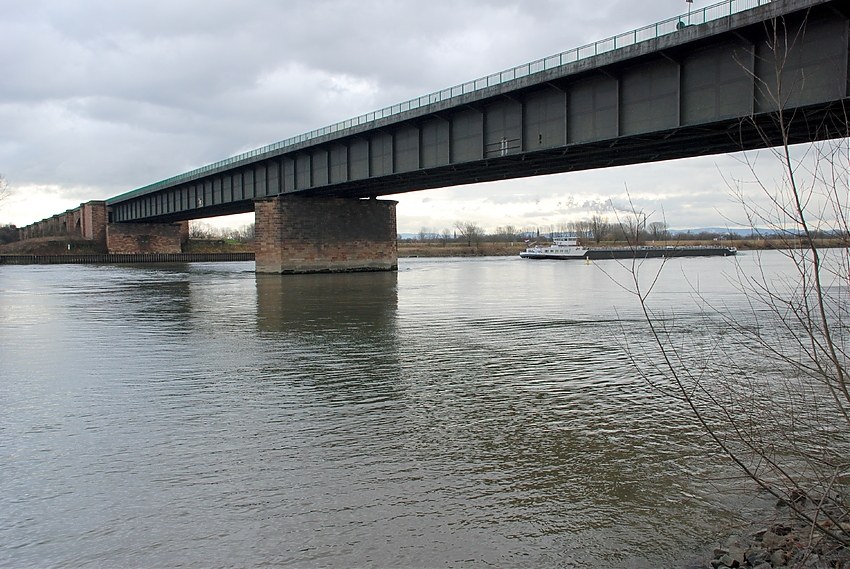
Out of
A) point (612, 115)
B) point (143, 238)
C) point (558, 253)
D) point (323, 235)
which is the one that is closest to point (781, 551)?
point (612, 115)

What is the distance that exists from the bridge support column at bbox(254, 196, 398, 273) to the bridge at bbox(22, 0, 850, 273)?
0.11 m

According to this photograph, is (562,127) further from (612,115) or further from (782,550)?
(782,550)

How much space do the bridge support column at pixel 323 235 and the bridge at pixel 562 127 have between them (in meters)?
0.11

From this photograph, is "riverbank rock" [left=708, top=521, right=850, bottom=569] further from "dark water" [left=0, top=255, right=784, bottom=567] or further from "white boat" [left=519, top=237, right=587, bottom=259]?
"white boat" [left=519, top=237, right=587, bottom=259]

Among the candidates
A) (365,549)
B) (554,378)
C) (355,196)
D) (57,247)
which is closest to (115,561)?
(365,549)

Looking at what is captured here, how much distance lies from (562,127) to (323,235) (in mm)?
32496

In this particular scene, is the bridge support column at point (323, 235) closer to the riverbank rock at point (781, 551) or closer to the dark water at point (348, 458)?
the dark water at point (348, 458)

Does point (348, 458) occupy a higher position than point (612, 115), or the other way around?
point (612, 115)

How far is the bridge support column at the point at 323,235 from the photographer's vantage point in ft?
199

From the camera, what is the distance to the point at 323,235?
62.4m

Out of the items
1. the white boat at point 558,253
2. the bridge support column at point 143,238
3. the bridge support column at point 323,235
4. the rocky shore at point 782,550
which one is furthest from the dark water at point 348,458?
the bridge support column at point 143,238

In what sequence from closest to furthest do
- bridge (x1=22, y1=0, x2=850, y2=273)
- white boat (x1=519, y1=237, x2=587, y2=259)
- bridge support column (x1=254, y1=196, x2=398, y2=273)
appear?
1. bridge (x1=22, y1=0, x2=850, y2=273)
2. bridge support column (x1=254, y1=196, x2=398, y2=273)
3. white boat (x1=519, y1=237, x2=587, y2=259)

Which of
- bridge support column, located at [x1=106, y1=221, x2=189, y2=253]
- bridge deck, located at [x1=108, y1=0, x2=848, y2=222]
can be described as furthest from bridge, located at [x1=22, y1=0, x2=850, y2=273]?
bridge support column, located at [x1=106, y1=221, x2=189, y2=253]

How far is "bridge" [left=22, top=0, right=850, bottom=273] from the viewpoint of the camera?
74.5ft
